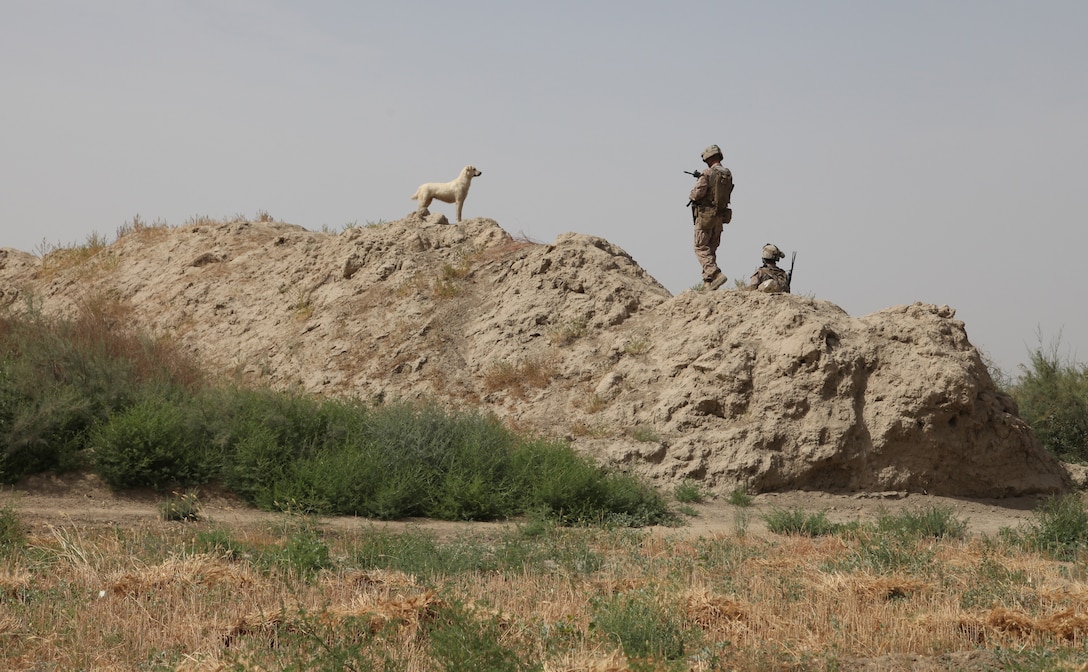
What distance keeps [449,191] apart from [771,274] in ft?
21.4

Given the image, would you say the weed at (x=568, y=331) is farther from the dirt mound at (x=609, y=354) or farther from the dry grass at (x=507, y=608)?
the dry grass at (x=507, y=608)

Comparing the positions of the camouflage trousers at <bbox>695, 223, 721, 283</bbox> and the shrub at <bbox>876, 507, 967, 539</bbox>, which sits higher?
the camouflage trousers at <bbox>695, 223, 721, 283</bbox>

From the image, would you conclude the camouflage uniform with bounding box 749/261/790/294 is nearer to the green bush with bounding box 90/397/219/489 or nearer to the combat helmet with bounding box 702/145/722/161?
the combat helmet with bounding box 702/145/722/161

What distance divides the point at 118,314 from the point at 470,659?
1598 cm

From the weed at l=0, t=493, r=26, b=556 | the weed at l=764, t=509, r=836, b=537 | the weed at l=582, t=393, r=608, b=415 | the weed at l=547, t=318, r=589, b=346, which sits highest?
the weed at l=547, t=318, r=589, b=346

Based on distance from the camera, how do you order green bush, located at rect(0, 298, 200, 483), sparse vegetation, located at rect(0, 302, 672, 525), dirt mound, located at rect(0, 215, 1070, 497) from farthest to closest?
dirt mound, located at rect(0, 215, 1070, 497) → green bush, located at rect(0, 298, 200, 483) → sparse vegetation, located at rect(0, 302, 672, 525)

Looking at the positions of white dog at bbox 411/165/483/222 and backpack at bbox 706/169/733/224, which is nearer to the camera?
backpack at bbox 706/169/733/224

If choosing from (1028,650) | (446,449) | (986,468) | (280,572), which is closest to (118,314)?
(446,449)

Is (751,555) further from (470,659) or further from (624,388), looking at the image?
(624,388)

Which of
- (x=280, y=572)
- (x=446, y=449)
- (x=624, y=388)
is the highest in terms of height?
(x=624, y=388)

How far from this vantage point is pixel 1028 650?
5.09m

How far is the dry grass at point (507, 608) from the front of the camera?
491 cm

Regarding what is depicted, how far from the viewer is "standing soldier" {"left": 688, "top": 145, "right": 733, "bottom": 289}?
1351 cm

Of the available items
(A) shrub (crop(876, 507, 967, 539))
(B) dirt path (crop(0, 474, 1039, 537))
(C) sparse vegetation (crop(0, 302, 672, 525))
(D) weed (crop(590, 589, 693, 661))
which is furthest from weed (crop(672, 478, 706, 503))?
(D) weed (crop(590, 589, 693, 661))
